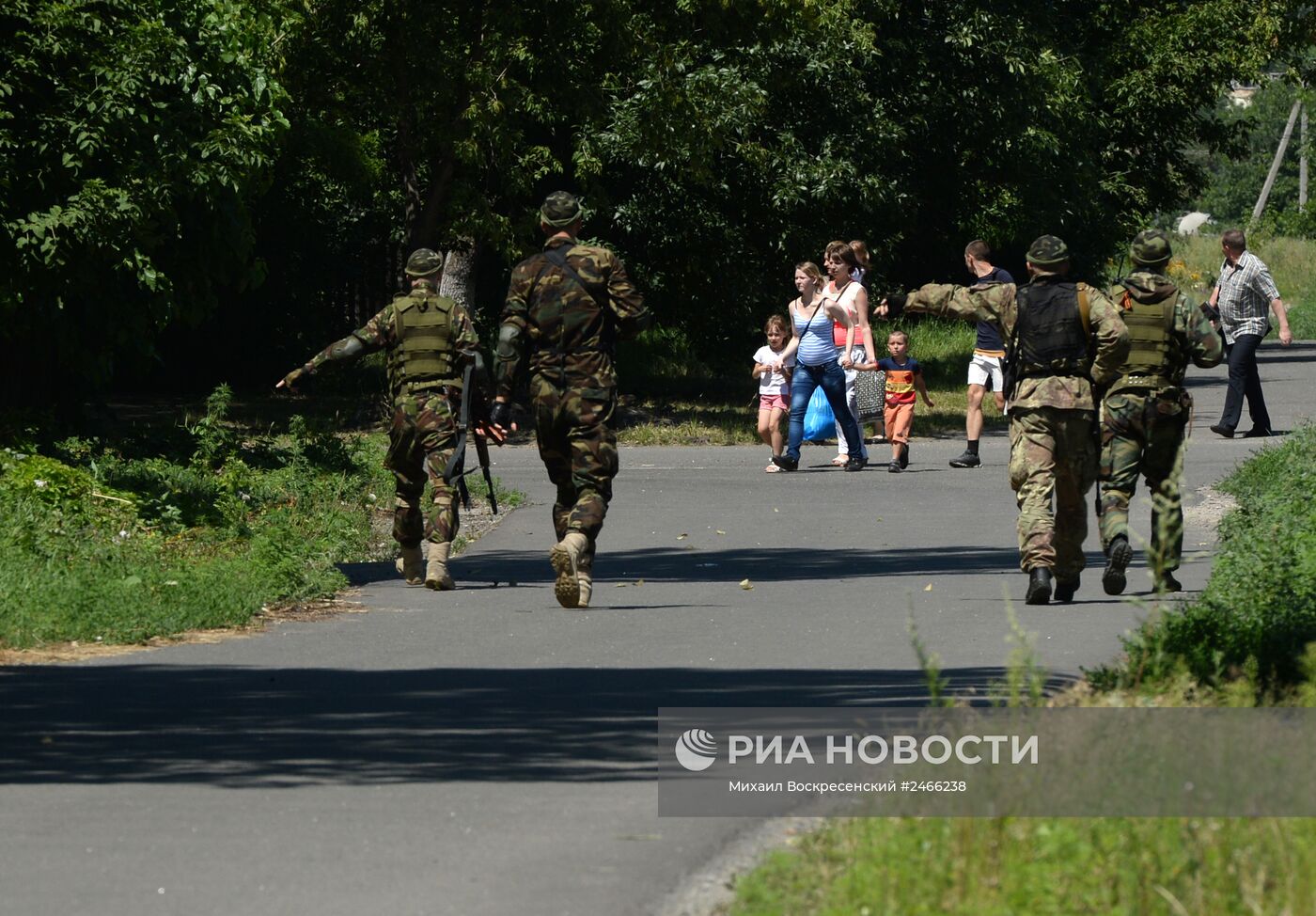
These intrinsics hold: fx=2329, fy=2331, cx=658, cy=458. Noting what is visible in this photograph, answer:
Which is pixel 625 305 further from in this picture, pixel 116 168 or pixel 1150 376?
pixel 116 168

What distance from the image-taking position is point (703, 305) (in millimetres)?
28672

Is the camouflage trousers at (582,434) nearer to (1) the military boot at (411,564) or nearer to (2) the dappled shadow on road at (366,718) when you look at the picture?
(1) the military boot at (411,564)

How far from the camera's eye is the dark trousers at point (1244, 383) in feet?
70.7

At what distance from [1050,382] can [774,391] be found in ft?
29.1

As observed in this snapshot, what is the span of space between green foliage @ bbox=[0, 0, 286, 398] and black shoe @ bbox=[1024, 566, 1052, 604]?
7.29 m

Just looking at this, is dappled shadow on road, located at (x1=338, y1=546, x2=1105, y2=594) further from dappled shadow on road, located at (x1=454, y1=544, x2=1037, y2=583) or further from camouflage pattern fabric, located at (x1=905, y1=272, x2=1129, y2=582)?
camouflage pattern fabric, located at (x1=905, y1=272, x2=1129, y2=582)

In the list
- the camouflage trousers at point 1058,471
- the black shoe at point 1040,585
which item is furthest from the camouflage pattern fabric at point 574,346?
the black shoe at point 1040,585

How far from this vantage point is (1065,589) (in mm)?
11523

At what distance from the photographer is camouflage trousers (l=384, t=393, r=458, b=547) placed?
12570 millimetres

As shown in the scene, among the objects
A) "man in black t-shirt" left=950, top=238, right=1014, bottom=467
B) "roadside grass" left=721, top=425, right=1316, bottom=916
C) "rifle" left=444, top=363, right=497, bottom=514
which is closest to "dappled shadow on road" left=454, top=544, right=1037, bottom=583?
"rifle" left=444, top=363, right=497, bottom=514

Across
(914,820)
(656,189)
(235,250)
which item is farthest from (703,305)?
(914,820)

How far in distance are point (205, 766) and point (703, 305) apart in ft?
71.5

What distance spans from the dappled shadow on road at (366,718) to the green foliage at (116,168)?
22.8 feet

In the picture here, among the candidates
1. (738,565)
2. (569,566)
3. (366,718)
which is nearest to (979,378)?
(738,565)
